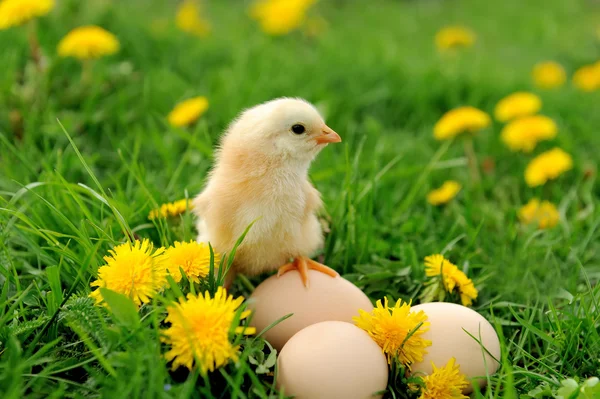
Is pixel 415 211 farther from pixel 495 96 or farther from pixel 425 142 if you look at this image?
pixel 495 96

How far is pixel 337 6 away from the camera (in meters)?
6.20

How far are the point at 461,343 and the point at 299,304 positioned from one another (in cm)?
43

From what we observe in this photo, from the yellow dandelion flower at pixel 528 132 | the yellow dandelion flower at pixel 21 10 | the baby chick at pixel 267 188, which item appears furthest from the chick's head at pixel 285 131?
the yellow dandelion flower at pixel 21 10

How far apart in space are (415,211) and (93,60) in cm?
193

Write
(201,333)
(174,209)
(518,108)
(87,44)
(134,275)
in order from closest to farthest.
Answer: (201,333), (134,275), (174,209), (87,44), (518,108)

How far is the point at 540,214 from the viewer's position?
253 cm

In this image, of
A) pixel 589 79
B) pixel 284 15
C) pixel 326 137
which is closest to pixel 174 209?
pixel 326 137

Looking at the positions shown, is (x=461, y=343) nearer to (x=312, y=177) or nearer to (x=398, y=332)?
(x=398, y=332)

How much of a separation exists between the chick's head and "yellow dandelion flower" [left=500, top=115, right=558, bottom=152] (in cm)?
155

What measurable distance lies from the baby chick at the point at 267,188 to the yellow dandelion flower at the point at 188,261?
0.12 meters

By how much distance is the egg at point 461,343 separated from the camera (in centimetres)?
155

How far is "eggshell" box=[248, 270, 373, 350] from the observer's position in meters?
1.59

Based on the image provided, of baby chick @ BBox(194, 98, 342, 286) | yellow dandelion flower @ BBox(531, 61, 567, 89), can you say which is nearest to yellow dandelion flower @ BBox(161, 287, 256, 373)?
baby chick @ BBox(194, 98, 342, 286)

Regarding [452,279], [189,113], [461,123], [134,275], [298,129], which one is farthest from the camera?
[461,123]
